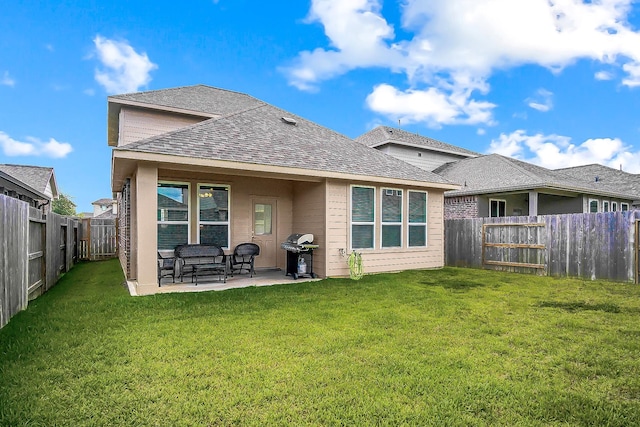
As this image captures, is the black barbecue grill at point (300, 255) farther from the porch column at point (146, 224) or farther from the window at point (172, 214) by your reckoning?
the porch column at point (146, 224)

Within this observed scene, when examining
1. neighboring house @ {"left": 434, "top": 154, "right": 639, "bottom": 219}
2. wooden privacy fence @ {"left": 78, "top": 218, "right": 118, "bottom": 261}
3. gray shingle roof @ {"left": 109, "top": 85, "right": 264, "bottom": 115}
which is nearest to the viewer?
gray shingle roof @ {"left": 109, "top": 85, "right": 264, "bottom": 115}

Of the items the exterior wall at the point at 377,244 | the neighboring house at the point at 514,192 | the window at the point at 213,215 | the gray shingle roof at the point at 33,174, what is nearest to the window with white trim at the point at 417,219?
the exterior wall at the point at 377,244

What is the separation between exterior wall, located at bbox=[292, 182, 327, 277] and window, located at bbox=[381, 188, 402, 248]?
6.07ft

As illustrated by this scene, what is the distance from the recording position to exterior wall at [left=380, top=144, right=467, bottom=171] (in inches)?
693

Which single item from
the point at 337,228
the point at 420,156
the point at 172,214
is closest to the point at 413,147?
the point at 420,156

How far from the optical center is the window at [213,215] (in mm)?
8531

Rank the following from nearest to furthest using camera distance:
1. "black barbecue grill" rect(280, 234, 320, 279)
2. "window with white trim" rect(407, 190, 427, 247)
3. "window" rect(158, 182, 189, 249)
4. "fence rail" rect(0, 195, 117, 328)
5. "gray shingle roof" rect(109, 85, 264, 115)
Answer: "fence rail" rect(0, 195, 117, 328), "window" rect(158, 182, 189, 249), "black barbecue grill" rect(280, 234, 320, 279), "window with white trim" rect(407, 190, 427, 247), "gray shingle roof" rect(109, 85, 264, 115)

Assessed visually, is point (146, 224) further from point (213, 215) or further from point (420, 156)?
point (420, 156)

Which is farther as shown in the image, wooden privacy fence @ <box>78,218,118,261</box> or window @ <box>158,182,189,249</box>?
wooden privacy fence @ <box>78,218,118,261</box>

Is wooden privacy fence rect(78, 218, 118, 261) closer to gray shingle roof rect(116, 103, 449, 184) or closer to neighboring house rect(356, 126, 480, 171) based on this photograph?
Result: gray shingle roof rect(116, 103, 449, 184)

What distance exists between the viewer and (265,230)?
9.77 m

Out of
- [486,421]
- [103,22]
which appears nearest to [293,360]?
[486,421]

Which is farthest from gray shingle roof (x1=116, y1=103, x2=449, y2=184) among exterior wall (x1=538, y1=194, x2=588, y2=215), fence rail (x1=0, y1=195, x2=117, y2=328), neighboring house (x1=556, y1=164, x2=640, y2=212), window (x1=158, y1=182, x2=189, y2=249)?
neighboring house (x1=556, y1=164, x2=640, y2=212)

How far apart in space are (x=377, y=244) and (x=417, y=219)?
5.58 ft
